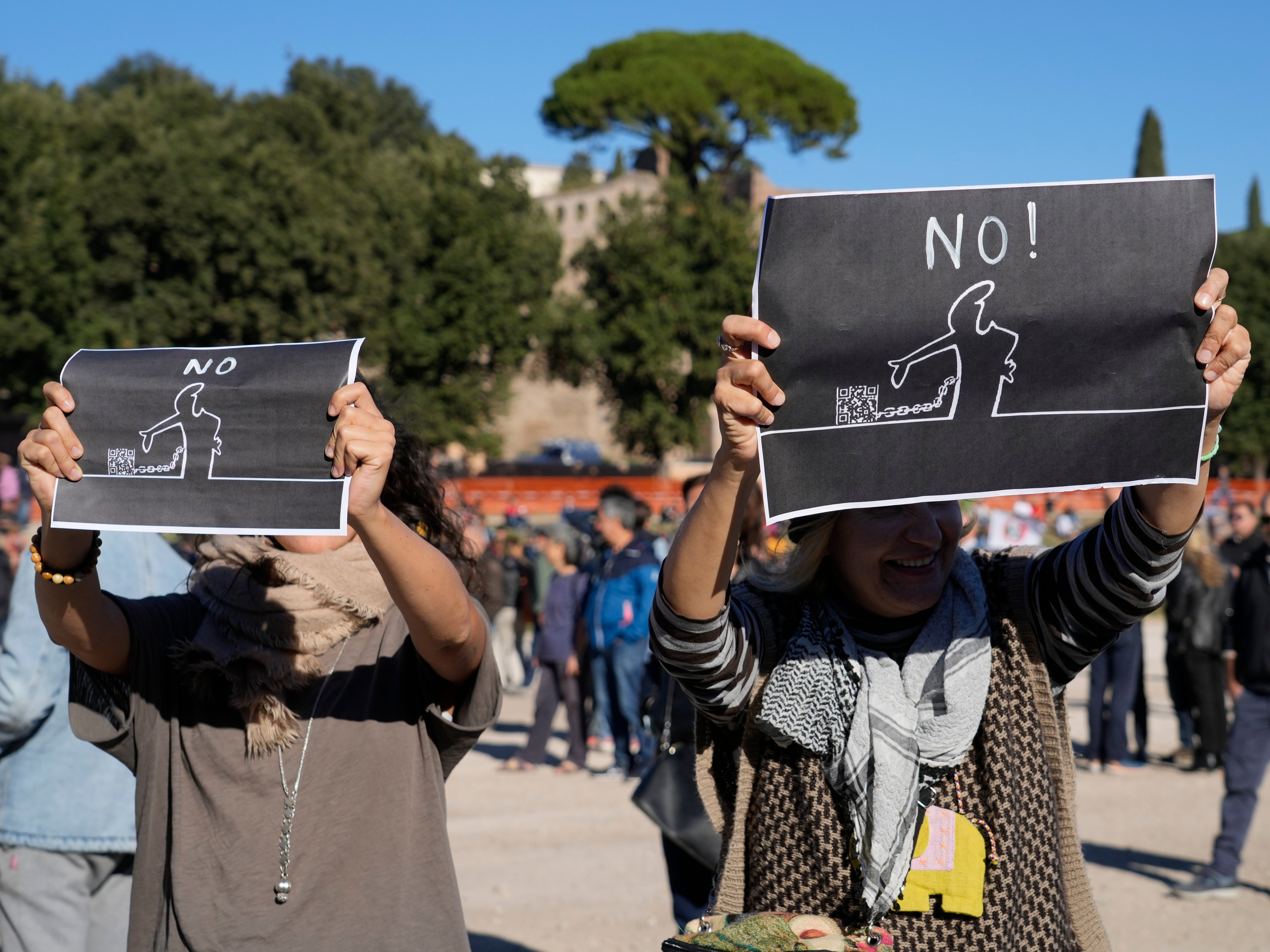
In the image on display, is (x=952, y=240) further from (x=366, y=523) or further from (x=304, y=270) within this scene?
(x=304, y=270)

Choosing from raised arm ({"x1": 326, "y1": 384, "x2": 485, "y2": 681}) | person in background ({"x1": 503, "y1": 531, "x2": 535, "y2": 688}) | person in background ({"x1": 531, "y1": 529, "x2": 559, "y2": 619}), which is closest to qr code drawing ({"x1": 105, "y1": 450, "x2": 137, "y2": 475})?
raised arm ({"x1": 326, "y1": 384, "x2": 485, "y2": 681})

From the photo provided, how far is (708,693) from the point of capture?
2080 millimetres

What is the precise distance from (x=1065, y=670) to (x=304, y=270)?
109 ft

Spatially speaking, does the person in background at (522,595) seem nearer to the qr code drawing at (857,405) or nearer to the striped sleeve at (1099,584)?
the striped sleeve at (1099,584)

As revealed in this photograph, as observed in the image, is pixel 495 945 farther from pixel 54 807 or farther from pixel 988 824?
pixel 988 824

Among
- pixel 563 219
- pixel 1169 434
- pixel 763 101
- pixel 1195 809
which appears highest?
pixel 763 101

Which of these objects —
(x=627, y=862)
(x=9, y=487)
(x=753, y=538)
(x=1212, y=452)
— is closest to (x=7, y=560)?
(x=627, y=862)

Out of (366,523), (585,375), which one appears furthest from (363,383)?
(585,375)

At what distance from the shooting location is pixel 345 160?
126 ft

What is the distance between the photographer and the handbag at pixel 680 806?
3914mm

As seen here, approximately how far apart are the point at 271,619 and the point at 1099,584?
1.51 m

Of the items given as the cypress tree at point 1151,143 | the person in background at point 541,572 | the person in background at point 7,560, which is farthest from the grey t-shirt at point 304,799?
the cypress tree at point 1151,143

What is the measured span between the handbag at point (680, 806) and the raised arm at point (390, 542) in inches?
72.7

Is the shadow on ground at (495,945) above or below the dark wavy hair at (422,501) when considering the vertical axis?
below
